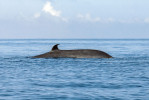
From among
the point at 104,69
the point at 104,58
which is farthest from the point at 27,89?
the point at 104,58

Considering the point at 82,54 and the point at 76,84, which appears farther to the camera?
the point at 82,54

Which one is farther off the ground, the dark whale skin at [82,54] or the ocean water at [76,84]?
the dark whale skin at [82,54]

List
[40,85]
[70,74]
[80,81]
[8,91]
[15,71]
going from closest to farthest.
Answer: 1. [8,91]
2. [40,85]
3. [80,81]
4. [70,74]
5. [15,71]

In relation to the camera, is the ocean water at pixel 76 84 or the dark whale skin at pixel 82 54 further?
the dark whale skin at pixel 82 54

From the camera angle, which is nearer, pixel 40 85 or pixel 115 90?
pixel 115 90

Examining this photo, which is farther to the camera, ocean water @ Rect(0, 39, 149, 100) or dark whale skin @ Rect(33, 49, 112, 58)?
dark whale skin @ Rect(33, 49, 112, 58)

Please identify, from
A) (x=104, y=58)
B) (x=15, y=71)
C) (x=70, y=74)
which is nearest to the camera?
(x=70, y=74)

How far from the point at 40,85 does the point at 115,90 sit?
4172 millimetres

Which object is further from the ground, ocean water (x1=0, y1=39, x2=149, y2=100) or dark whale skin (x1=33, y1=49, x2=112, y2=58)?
dark whale skin (x1=33, y1=49, x2=112, y2=58)

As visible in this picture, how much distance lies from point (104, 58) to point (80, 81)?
14707 mm

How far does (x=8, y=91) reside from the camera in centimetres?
1697

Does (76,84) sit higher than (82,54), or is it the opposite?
(82,54)

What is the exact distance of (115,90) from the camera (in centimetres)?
1716

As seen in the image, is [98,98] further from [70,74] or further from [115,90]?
[70,74]
